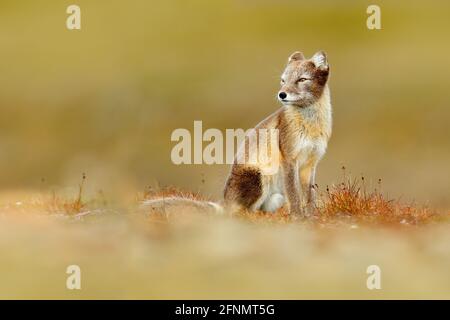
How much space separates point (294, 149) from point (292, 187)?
0.66 metres

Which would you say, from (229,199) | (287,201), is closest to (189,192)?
(229,199)

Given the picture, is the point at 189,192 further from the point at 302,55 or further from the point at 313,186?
the point at 302,55

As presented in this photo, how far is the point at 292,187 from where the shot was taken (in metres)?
13.0

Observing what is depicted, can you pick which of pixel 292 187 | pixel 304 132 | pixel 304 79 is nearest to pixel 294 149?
pixel 304 132

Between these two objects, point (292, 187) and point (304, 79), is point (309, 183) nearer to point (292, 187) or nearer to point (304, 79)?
point (292, 187)

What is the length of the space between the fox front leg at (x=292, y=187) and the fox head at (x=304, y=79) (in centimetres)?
113

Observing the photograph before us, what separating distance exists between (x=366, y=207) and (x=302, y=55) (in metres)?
2.89

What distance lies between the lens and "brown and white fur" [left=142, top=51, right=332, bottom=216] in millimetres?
12961

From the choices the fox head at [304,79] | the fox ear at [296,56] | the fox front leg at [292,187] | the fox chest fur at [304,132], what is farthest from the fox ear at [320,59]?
the fox front leg at [292,187]

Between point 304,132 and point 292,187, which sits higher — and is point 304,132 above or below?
above

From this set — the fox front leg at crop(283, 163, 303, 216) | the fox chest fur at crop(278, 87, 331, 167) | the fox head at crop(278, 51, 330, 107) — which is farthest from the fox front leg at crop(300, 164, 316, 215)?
the fox head at crop(278, 51, 330, 107)

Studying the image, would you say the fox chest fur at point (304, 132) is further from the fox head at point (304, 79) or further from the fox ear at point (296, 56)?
the fox ear at point (296, 56)

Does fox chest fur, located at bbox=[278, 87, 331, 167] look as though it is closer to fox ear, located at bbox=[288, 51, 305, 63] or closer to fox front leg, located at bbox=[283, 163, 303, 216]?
fox front leg, located at bbox=[283, 163, 303, 216]

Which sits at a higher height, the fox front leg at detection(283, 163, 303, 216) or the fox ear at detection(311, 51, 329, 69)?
the fox ear at detection(311, 51, 329, 69)
